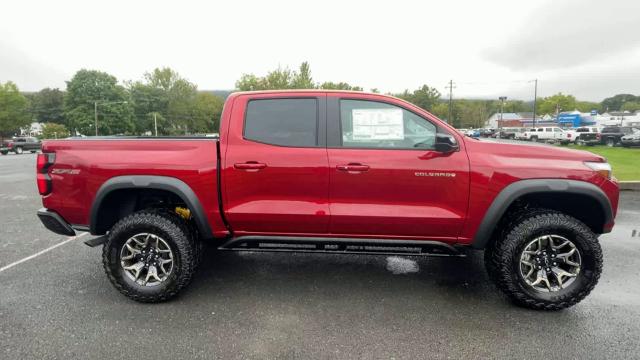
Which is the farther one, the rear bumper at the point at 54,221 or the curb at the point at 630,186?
the curb at the point at 630,186

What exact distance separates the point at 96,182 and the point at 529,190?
369cm

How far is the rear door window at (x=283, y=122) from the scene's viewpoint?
336cm

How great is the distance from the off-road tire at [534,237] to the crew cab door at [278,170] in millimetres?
1562

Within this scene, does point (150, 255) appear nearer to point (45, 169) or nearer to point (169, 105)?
point (45, 169)

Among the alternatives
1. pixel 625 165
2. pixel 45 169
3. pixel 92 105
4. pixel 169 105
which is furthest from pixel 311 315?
pixel 169 105

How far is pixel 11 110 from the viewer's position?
60.7 metres

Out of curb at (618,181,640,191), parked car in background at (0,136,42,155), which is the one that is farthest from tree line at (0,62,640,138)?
curb at (618,181,640,191)

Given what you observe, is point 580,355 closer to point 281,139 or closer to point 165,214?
point 281,139

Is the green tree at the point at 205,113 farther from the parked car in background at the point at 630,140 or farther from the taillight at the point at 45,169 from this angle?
the taillight at the point at 45,169

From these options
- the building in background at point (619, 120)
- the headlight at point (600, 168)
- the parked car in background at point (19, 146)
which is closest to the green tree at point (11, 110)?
the parked car in background at point (19, 146)

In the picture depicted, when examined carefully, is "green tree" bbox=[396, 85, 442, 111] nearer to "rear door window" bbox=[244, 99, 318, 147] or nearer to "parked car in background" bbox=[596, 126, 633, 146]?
"parked car in background" bbox=[596, 126, 633, 146]

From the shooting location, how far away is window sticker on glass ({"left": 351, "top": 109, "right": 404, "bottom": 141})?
3.34 m

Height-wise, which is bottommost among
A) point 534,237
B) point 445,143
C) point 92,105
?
point 534,237

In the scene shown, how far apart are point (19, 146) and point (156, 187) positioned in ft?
123
